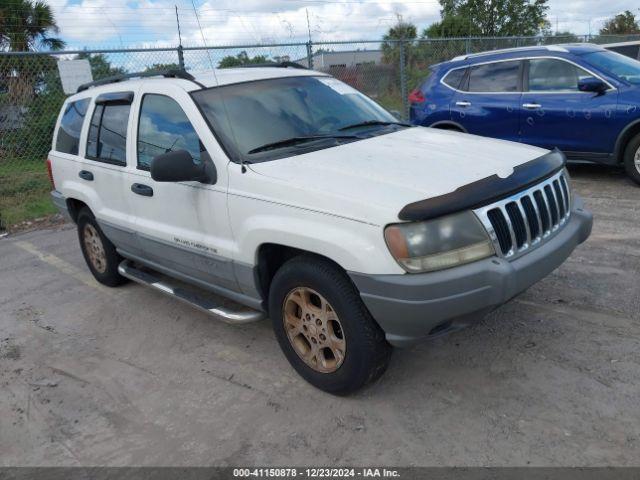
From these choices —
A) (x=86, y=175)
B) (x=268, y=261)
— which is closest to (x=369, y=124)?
(x=268, y=261)

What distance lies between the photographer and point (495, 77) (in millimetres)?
8273

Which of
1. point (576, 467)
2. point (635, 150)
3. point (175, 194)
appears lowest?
point (576, 467)

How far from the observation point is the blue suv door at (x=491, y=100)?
8.02 metres

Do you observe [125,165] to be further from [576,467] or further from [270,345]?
[576,467]

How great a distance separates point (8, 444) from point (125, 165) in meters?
2.09

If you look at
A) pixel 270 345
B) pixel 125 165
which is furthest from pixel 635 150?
pixel 125 165

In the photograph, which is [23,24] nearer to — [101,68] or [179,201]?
[101,68]

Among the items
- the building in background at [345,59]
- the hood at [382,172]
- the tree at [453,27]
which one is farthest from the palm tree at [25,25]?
the tree at [453,27]

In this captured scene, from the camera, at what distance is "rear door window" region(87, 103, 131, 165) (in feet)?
14.8

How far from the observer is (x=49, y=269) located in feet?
20.8

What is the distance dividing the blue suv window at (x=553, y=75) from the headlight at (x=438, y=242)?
5569 millimetres

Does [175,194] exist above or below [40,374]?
above

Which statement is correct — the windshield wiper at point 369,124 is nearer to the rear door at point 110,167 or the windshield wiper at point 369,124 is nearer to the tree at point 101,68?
the rear door at point 110,167

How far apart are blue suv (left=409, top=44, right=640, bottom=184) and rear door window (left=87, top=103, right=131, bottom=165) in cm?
530
